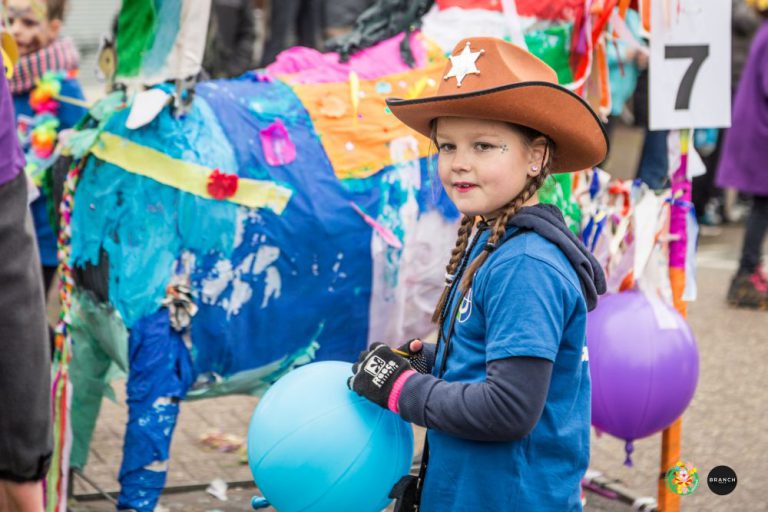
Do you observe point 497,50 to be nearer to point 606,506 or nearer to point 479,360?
point 479,360

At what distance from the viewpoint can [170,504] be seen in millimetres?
4207

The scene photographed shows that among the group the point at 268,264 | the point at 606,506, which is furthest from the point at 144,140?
the point at 606,506

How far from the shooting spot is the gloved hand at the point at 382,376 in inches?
96.0

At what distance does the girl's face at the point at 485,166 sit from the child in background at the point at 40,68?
101 inches

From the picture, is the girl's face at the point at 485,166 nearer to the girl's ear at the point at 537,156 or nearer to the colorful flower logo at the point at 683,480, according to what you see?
the girl's ear at the point at 537,156

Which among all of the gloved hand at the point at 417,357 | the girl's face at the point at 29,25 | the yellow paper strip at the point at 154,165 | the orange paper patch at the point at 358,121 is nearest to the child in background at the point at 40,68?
the girl's face at the point at 29,25

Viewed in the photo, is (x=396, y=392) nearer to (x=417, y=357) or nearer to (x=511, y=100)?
(x=417, y=357)

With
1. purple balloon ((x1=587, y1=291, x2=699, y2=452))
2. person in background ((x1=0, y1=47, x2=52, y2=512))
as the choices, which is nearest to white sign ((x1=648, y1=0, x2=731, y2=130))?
purple balloon ((x1=587, y1=291, x2=699, y2=452))

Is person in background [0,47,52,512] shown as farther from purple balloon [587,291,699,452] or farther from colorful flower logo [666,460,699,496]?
purple balloon [587,291,699,452]

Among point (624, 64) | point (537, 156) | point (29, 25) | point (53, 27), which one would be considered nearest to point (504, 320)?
point (537, 156)

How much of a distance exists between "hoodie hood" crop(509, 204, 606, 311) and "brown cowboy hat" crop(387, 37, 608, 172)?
0.58 feet

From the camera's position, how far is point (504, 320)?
7.52 ft

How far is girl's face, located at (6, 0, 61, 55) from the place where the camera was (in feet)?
15.6

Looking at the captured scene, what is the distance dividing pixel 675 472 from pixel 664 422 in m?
0.55
